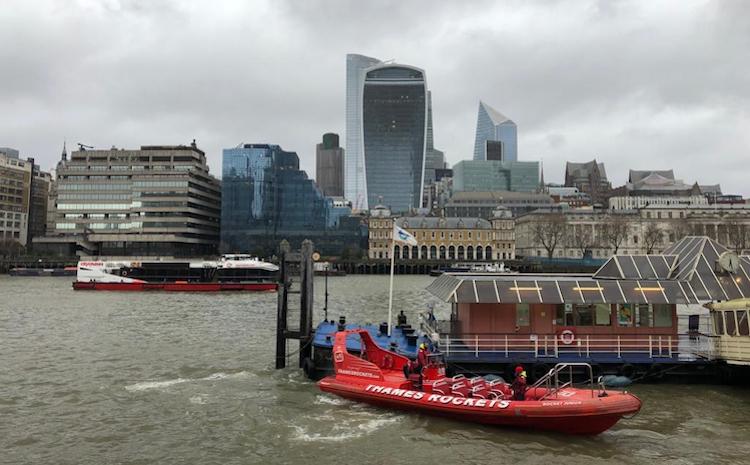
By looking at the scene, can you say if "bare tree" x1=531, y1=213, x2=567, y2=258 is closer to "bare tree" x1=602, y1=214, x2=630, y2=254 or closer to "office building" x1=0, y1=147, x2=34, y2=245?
"bare tree" x1=602, y1=214, x2=630, y2=254

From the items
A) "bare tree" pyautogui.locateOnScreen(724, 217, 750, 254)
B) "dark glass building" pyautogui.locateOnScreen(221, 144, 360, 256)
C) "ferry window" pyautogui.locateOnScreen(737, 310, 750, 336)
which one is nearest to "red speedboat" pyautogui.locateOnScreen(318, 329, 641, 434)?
"ferry window" pyautogui.locateOnScreen(737, 310, 750, 336)

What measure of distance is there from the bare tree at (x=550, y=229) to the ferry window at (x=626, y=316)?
453 feet

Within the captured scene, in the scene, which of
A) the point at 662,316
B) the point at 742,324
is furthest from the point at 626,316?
the point at 742,324

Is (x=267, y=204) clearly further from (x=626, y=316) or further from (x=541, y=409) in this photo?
(x=541, y=409)

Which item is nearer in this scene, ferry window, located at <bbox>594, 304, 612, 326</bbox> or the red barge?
ferry window, located at <bbox>594, 304, 612, 326</bbox>

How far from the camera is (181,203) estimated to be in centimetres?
16200

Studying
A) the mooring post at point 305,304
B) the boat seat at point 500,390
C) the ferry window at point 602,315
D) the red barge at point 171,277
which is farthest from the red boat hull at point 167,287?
the boat seat at point 500,390

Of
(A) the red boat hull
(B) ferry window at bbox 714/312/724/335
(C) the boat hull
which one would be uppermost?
(B) ferry window at bbox 714/312/724/335

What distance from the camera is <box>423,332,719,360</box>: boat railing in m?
25.2

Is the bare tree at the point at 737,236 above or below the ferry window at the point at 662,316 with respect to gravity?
above

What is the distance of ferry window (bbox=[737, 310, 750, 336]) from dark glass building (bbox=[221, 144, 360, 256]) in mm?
152703

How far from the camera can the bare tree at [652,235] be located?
161 m

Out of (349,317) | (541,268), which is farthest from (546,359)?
(541,268)

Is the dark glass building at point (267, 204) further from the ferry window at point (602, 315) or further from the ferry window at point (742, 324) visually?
the ferry window at point (742, 324)
